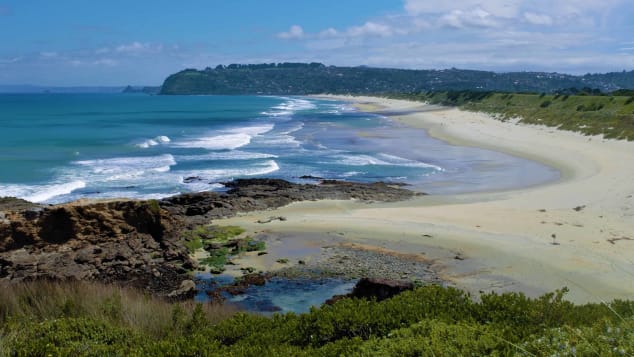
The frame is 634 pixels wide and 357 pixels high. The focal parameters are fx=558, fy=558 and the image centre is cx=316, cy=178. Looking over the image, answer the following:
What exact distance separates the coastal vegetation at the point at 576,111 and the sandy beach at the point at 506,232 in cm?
1474

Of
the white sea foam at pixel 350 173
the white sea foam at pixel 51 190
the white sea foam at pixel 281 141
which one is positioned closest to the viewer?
the white sea foam at pixel 51 190

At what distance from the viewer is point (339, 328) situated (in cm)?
687

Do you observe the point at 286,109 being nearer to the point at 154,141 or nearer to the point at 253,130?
the point at 253,130

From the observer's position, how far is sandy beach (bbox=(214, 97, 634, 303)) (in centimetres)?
1310

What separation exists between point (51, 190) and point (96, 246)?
12.2 metres

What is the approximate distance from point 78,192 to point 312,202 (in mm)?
10455

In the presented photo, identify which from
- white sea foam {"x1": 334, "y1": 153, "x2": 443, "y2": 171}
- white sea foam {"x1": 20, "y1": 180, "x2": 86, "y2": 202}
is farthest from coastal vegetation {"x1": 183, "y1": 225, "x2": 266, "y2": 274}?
white sea foam {"x1": 334, "y1": 153, "x2": 443, "y2": 171}

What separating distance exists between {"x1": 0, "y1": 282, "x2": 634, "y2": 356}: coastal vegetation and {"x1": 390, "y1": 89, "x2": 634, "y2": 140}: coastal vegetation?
3362 centimetres

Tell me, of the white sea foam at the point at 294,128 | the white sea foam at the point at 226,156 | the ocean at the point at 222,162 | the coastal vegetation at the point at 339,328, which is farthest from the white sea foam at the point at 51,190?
the white sea foam at the point at 294,128

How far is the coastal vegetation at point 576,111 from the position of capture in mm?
40500

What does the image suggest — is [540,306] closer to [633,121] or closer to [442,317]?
[442,317]

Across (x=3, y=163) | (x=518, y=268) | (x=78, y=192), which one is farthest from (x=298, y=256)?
(x=3, y=163)

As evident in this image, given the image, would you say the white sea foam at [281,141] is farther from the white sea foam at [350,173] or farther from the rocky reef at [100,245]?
the rocky reef at [100,245]

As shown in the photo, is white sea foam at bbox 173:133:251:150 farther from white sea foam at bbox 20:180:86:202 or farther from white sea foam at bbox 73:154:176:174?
white sea foam at bbox 20:180:86:202
